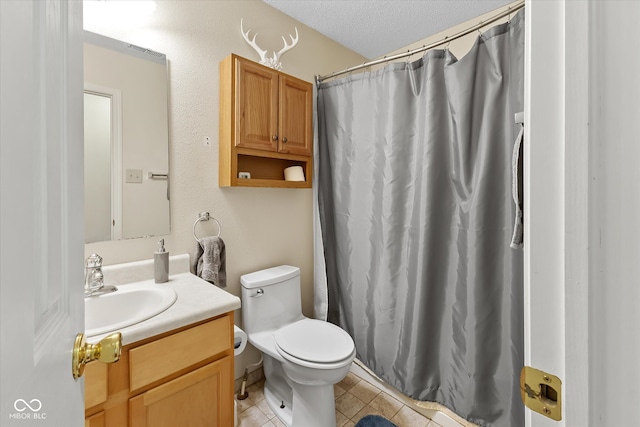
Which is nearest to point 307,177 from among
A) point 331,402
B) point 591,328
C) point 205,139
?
point 205,139

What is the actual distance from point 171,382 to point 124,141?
109 cm

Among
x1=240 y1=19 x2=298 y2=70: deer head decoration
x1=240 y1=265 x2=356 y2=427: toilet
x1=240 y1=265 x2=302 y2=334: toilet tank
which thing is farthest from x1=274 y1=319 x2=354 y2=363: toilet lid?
x1=240 y1=19 x2=298 y2=70: deer head decoration

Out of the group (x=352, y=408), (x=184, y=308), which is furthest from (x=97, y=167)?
(x=352, y=408)

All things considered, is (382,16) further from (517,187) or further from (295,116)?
(517,187)

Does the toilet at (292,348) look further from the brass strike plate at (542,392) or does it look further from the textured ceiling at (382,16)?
the textured ceiling at (382,16)

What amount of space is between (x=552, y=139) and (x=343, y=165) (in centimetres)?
164

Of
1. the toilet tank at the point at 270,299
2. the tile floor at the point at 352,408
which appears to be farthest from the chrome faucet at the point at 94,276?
the tile floor at the point at 352,408

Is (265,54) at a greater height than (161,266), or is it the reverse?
(265,54)

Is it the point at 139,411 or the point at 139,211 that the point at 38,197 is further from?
the point at 139,211

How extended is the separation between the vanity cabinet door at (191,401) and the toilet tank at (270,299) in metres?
0.48

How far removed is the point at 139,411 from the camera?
91 cm

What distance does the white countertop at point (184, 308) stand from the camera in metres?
0.89

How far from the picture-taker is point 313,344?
4.83 feet

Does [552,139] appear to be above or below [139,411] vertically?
above
